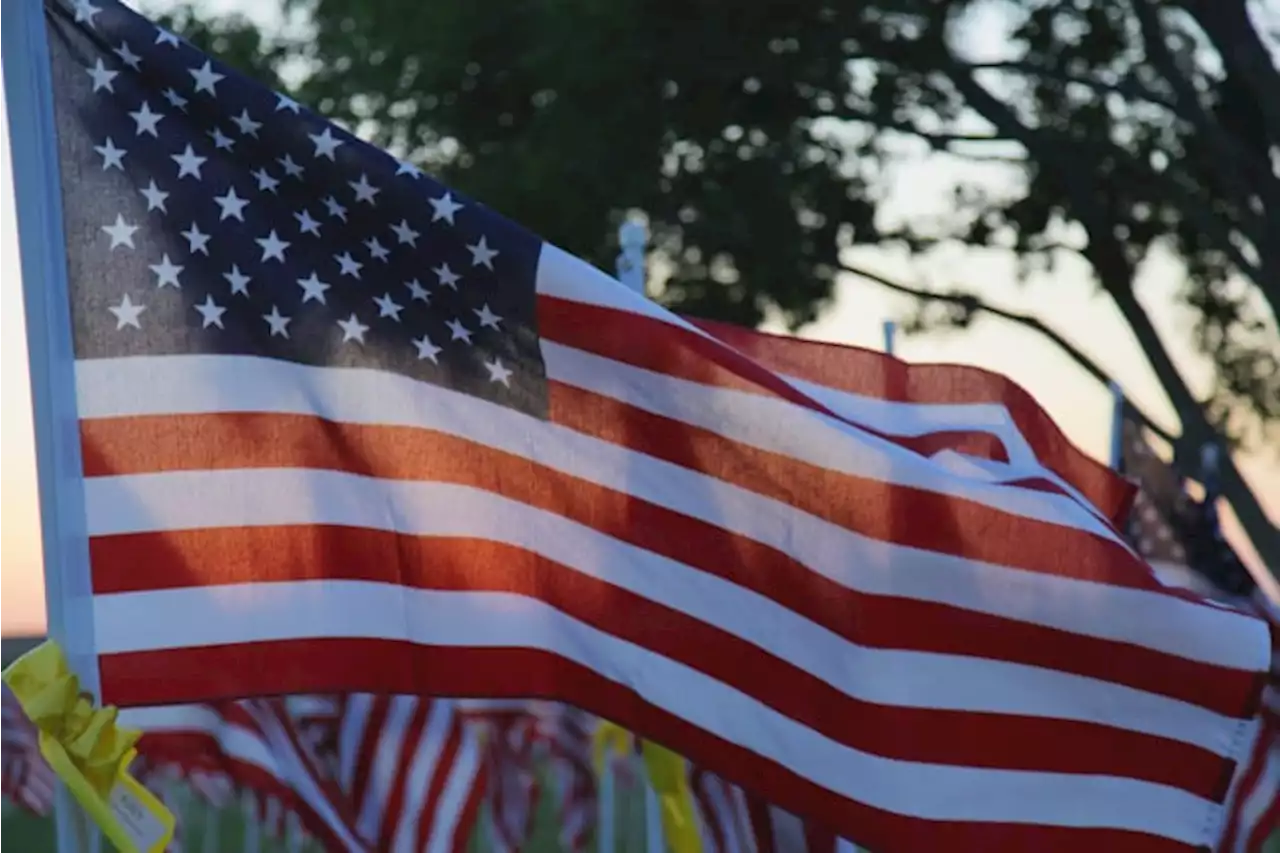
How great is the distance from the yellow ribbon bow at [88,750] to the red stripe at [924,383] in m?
2.80

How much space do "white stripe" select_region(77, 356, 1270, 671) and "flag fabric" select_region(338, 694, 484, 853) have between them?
2366 millimetres

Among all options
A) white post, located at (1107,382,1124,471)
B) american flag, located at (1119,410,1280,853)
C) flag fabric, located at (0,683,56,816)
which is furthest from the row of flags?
flag fabric, located at (0,683,56,816)

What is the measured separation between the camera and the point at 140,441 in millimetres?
4895

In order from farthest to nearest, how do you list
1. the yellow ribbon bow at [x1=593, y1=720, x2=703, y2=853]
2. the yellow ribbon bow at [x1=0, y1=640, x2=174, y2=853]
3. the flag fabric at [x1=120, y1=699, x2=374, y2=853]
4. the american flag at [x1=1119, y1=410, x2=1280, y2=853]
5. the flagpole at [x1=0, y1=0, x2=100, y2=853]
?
the american flag at [x1=1119, y1=410, x2=1280, y2=853] → the flag fabric at [x1=120, y1=699, x2=374, y2=853] → the yellow ribbon bow at [x1=593, y1=720, x2=703, y2=853] → the flagpole at [x1=0, y1=0, x2=100, y2=853] → the yellow ribbon bow at [x1=0, y1=640, x2=174, y2=853]

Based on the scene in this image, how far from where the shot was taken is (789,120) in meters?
17.0

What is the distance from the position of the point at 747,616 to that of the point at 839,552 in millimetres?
242

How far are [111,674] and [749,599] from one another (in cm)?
133

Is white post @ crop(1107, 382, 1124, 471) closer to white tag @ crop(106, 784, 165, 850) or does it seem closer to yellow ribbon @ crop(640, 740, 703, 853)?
yellow ribbon @ crop(640, 740, 703, 853)

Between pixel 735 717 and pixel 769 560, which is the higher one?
pixel 769 560

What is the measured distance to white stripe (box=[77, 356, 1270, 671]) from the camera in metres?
5.18

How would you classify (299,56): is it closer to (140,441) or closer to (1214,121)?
(1214,121)

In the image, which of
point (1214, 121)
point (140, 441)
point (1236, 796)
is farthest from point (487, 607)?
point (1214, 121)

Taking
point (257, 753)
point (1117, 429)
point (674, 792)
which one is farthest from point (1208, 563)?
point (674, 792)

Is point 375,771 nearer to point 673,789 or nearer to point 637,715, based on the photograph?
point 673,789
